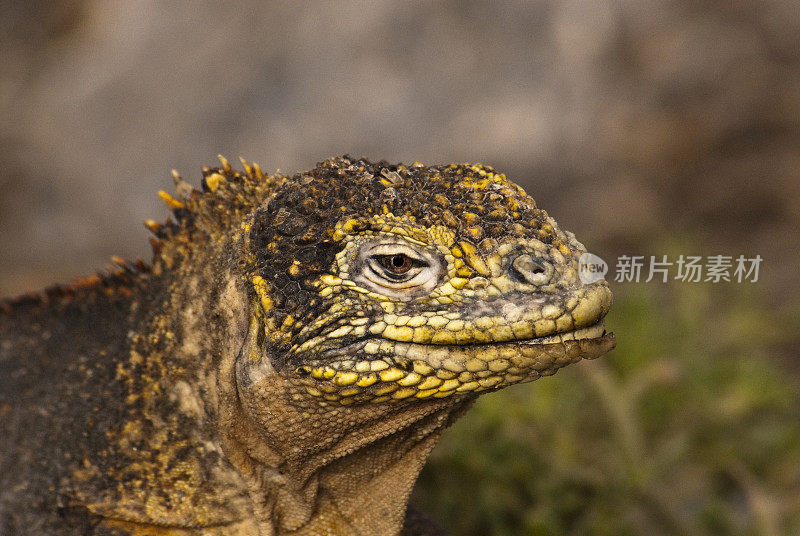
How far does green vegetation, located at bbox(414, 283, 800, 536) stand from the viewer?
529cm

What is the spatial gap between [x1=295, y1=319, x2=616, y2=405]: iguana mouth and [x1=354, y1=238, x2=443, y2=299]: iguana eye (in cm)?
17

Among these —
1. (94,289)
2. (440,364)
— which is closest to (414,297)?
(440,364)

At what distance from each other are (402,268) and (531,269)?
0.40 metres

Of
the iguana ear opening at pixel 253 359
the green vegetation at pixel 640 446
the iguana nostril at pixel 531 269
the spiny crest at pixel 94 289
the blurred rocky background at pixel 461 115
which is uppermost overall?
the blurred rocky background at pixel 461 115

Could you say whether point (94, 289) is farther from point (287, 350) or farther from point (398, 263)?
point (398, 263)

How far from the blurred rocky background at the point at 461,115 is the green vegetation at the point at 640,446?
0.46 m

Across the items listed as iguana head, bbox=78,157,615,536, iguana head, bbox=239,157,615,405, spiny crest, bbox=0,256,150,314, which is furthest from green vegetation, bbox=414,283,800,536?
iguana head, bbox=239,157,615,405

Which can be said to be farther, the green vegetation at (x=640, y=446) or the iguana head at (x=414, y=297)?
the green vegetation at (x=640, y=446)

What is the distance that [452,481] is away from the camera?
17.9ft

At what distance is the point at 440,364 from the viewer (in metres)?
2.69

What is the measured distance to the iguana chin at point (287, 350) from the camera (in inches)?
106

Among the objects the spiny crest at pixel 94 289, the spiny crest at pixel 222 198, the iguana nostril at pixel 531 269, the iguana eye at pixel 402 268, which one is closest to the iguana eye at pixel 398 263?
the iguana eye at pixel 402 268

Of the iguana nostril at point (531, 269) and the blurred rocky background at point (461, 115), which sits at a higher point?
the blurred rocky background at point (461, 115)

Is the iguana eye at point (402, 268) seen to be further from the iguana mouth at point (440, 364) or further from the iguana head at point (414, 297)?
the iguana mouth at point (440, 364)
